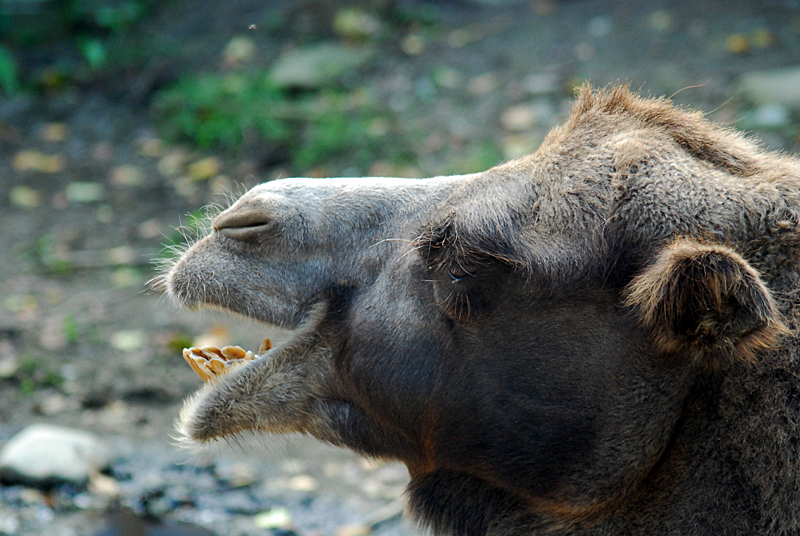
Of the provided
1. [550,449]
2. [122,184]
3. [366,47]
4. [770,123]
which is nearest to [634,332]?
[550,449]

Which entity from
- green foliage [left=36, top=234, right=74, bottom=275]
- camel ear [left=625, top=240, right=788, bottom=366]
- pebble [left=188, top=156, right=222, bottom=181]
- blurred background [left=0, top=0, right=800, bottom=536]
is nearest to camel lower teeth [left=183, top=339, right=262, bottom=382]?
blurred background [left=0, top=0, right=800, bottom=536]

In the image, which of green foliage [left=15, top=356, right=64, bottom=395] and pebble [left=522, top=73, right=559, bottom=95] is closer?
green foliage [left=15, top=356, right=64, bottom=395]

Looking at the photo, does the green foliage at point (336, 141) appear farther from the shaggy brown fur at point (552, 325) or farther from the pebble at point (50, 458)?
the shaggy brown fur at point (552, 325)

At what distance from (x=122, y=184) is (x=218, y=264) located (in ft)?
17.6

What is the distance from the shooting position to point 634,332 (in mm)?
2109

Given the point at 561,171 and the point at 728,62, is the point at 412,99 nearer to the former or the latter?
the point at 728,62

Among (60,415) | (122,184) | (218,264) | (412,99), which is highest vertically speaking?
(218,264)

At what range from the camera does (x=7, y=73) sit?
8.57 m

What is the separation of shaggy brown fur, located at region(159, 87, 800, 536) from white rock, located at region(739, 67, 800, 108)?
4422 mm

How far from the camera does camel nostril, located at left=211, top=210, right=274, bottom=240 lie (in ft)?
8.03

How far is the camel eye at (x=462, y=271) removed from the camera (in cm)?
219

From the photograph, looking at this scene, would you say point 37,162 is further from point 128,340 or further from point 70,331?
point 128,340

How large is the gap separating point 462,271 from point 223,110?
5944 millimetres

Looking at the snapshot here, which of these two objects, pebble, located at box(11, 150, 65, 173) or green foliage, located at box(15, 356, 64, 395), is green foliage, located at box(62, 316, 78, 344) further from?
pebble, located at box(11, 150, 65, 173)
